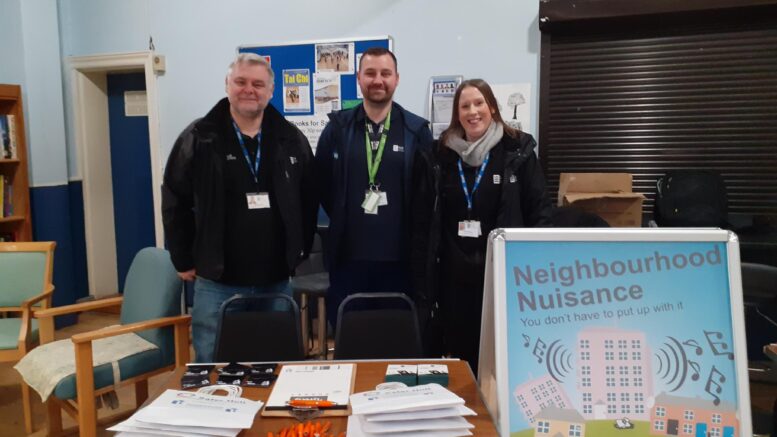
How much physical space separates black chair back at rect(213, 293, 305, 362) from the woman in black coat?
580 mm

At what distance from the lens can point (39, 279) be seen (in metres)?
3.05

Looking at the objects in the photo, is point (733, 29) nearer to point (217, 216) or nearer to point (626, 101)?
point (626, 101)

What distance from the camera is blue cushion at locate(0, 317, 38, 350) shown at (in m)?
2.72

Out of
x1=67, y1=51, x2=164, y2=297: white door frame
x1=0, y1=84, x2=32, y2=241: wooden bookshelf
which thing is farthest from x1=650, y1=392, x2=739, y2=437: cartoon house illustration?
x1=0, y1=84, x2=32, y2=241: wooden bookshelf

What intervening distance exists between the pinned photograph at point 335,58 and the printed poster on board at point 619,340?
2733 mm

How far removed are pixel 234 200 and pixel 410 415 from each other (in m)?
1.24

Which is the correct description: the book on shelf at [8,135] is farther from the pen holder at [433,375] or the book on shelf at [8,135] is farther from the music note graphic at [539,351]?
the music note graphic at [539,351]

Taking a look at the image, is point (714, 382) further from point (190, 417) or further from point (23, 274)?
point (23, 274)

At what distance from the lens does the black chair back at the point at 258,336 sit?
193 cm

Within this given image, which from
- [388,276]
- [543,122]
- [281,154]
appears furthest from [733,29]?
[281,154]

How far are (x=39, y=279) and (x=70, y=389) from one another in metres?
1.16

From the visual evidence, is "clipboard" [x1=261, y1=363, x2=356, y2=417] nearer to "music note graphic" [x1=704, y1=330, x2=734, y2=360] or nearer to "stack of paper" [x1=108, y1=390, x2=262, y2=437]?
"stack of paper" [x1=108, y1=390, x2=262, y2=437]

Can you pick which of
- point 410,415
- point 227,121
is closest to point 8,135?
point 227,121

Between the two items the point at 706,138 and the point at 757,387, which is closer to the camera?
the point at 757,387
